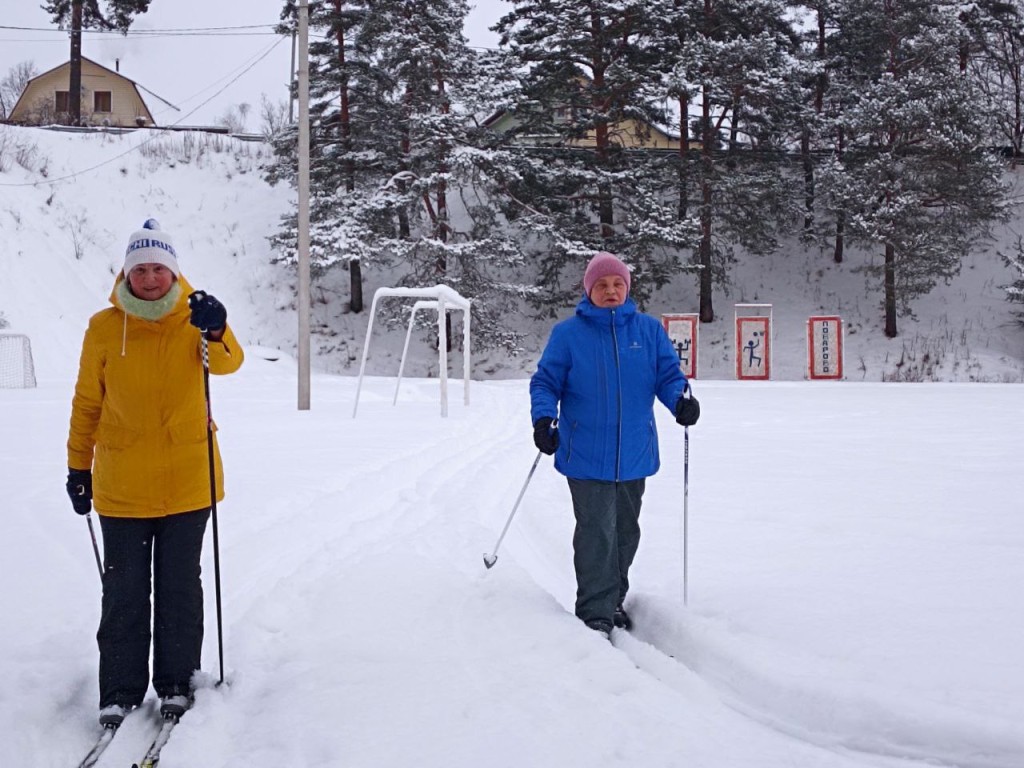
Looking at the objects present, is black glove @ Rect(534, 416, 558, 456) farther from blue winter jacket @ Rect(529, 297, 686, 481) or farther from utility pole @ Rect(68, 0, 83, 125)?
utility pole @ Rect(68, 0, 83, 125)

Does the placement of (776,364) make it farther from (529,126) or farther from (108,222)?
(108,222)

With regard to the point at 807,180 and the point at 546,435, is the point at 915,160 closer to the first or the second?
the point at 807,180

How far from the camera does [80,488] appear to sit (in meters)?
3.30

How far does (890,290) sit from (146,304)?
25602 millimetres

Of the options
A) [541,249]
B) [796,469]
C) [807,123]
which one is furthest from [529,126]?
[796,469]

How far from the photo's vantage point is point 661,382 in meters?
4.35

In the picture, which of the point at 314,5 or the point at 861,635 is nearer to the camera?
the point at 861,635

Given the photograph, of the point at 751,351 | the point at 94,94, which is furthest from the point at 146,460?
the point at 94,94

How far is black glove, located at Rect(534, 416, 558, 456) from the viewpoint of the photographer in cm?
407

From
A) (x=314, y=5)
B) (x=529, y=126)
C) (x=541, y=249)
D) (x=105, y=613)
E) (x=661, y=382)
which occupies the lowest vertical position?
(x=105, y=613)

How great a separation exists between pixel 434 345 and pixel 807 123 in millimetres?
12079

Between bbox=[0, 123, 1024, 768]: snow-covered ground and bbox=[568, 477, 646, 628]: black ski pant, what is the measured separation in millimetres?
190

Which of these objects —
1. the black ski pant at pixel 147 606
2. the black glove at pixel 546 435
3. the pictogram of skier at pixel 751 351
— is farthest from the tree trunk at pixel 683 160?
the black ski pant at pixel 147 606

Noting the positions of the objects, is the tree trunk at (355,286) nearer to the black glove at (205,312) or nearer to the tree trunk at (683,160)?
the tree trunk at (683,160)
